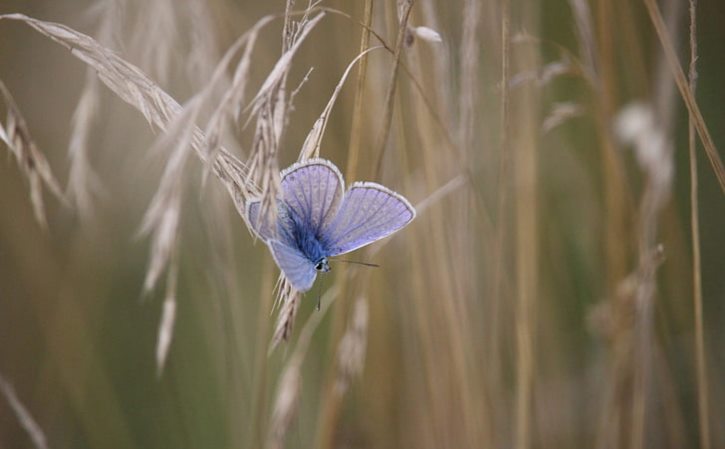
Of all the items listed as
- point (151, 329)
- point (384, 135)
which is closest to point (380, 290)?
point (384, 135)

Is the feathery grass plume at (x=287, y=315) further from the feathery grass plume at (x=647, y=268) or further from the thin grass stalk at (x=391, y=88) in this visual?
the feathery grass plume at (x=647, y=268)

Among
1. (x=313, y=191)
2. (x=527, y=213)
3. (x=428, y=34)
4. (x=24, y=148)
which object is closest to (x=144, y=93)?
(x=24, y=148)

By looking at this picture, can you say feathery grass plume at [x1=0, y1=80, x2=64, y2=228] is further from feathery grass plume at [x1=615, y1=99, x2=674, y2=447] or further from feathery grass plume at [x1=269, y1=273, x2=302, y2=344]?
feathery grass plume at [x1=615, y1=99, x2=674, y2=447]

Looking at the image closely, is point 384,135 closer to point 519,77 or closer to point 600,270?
point 519,77

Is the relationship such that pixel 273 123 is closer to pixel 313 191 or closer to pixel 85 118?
pixel 313 191

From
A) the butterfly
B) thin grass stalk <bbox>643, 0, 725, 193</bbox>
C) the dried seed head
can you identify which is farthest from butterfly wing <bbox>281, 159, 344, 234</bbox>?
thin grass stalk <bbox>643, 0, 725, 193</bbox>

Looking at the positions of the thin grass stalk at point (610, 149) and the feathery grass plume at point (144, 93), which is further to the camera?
the thin grass stalk at point (610, 149)

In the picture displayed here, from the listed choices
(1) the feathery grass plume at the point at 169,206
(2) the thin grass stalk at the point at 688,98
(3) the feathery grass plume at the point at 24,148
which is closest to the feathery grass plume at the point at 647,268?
(2) the thin grass stalk at the point at 688,98
